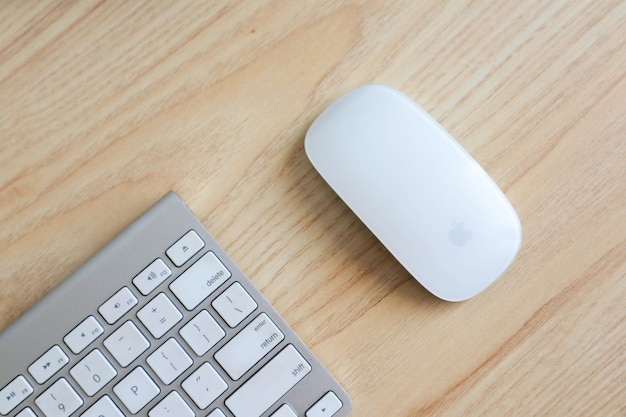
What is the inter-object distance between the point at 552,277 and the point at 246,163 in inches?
9.0

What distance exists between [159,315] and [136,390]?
5 cm

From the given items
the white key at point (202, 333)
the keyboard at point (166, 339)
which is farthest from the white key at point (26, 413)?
the white key at point (202, 333)

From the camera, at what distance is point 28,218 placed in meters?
0.49

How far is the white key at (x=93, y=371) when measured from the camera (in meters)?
0.46

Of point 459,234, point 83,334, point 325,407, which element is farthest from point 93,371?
point 459,234

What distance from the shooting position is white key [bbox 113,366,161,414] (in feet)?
1.49

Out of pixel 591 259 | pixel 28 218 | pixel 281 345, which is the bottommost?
pixel 591 259

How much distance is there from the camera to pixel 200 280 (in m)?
0.46

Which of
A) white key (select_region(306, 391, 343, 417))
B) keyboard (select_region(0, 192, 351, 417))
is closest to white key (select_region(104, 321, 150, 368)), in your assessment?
keyboard (select_region(0, 192, 351, 417))

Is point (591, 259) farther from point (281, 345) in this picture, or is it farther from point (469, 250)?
point (281, 345)

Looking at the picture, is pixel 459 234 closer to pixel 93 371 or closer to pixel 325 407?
pixel 325 407

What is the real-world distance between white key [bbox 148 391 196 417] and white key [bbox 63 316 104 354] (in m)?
0.06

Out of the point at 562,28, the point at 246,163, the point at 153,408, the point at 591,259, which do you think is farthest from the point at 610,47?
the point at 153,408

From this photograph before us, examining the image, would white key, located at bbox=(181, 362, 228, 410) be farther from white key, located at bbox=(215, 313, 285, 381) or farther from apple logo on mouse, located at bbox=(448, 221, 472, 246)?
apple logo on mouse, located at bbox=(448, 221, 472, 246)
